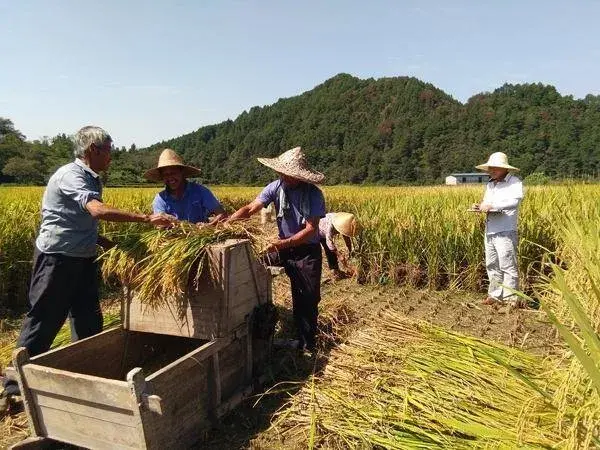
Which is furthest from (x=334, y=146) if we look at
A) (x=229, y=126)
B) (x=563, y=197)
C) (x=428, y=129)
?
(x=563, y=197)

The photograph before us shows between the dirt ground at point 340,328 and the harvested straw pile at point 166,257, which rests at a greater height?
the harvested straw pile at point 166,257

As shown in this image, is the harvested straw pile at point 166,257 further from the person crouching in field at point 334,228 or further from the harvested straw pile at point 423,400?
the person crouching in field at point 334,228

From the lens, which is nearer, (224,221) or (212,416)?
(212,416)

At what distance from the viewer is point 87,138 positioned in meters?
3.12

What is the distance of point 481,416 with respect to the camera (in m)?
2.15

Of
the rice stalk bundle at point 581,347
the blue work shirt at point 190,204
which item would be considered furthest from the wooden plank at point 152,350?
the rice stalk bundle at point 581,347

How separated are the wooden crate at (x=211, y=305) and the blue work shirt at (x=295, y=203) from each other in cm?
53

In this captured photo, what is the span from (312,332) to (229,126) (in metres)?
106

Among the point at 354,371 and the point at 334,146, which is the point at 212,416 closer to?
the point at 354,371

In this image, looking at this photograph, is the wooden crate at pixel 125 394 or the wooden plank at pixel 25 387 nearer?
the wooden crate at pixel 125 394

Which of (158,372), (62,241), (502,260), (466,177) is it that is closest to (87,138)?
(62,241)

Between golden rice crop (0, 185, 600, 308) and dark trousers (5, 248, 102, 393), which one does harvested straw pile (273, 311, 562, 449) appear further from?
golden rice crop (0, 185, 600, 308)

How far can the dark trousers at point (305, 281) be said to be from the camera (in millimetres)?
3580

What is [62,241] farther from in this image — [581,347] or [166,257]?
[581,347]
